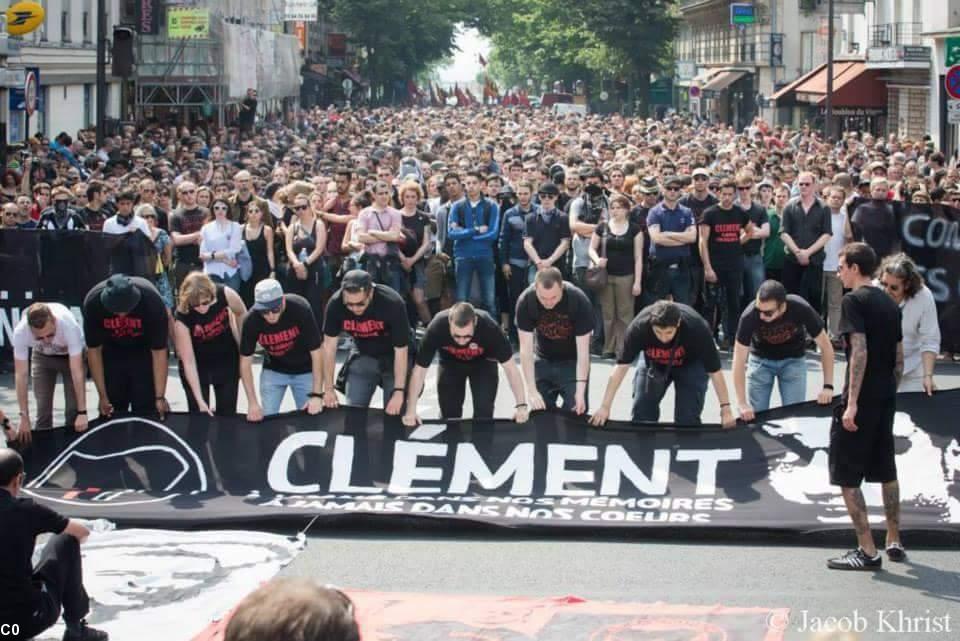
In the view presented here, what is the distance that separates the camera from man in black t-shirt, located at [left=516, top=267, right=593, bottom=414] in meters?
11.6

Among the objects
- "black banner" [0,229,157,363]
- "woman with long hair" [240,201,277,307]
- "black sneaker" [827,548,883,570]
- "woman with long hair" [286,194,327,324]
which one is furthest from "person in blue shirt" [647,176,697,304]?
"black sneaker" [827,548,883,570]

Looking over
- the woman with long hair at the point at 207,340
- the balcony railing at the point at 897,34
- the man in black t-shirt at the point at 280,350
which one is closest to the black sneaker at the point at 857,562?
the man in black t-shirt at the point at 280,350

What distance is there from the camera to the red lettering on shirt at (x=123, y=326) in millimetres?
11633

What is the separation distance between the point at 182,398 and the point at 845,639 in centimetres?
1212

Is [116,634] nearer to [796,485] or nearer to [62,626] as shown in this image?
[62,626]

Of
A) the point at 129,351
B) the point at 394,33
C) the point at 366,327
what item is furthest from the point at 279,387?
the point at 394,33

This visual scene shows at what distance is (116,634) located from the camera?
8211mm

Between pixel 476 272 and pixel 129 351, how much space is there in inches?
259

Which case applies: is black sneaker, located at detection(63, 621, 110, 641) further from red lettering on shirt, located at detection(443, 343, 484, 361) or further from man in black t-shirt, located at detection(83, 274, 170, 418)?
red lettering on shirt, located at detection(443, 343, 484, 361)

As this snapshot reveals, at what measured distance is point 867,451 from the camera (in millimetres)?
9328

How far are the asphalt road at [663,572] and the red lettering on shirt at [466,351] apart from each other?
1.62m

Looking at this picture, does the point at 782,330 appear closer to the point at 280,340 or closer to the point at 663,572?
the point at 663,572

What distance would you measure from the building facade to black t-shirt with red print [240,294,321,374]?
2081cm

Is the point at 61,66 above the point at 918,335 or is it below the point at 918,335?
above
